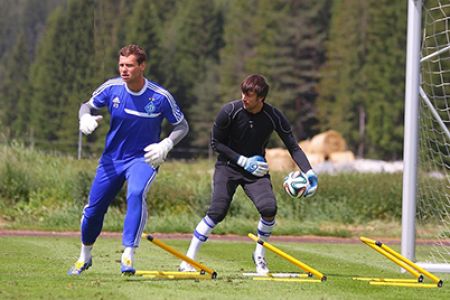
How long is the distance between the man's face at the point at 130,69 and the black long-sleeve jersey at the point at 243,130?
1186 millimetres

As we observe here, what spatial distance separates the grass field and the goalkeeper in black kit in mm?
682

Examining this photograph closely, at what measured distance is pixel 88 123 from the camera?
33.0ft

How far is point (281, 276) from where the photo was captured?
1086 cm

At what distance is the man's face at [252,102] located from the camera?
10.9 meters

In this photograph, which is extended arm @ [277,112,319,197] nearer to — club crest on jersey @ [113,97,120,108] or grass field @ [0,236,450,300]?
grass field @ [0,236,450,300]

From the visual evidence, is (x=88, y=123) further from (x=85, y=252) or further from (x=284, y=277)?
(x=284, y=277)

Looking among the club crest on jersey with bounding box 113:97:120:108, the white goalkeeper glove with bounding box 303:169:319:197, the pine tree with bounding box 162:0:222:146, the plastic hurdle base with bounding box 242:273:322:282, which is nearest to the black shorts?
the white goalkeeper glove with bounding box 303:169:319:197

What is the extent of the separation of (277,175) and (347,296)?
547 inches

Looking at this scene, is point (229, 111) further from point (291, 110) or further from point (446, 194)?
point (291, 110)

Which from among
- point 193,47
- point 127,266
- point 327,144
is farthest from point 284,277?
point 193,47

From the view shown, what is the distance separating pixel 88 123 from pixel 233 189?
202 cm

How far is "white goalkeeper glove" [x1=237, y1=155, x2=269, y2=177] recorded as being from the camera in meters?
11.0

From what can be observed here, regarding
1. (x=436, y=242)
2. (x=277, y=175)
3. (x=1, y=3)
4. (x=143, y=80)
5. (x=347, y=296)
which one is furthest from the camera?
(x=1, y=3)

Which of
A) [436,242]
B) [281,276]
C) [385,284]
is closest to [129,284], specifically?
[281,276]
